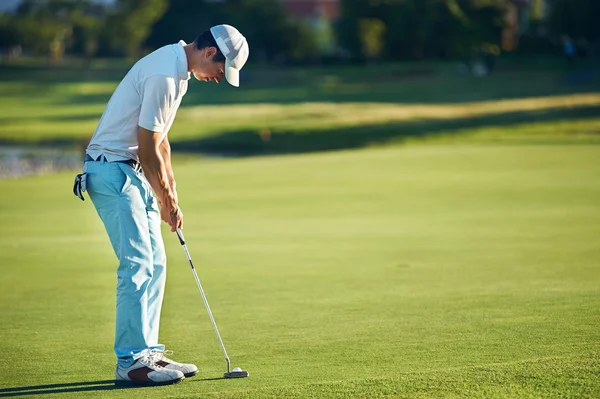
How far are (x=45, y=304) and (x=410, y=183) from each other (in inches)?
343

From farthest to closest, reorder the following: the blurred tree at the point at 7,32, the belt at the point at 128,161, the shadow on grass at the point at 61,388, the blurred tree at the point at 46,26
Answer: the blurred tree at the point at 7,32 → the blurred tree at the point at 46,26 → the belt at the point at 128,161 → the shadow on grass at the point at 61,388

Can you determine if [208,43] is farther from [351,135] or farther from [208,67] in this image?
[351,135]

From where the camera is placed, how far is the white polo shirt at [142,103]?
213 inches

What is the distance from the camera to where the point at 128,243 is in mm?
5555

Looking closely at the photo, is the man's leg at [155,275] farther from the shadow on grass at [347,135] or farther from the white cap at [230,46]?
the shadow on grass at [347,135]

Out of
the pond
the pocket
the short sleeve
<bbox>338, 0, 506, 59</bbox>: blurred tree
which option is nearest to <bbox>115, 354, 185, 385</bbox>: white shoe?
the pocket

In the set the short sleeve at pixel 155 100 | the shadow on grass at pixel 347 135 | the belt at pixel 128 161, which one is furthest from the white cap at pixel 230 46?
the shadow on grass at pixel 347 135

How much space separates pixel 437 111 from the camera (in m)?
37.3

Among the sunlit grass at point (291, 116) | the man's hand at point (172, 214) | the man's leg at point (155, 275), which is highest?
the man's hand at point (172, 214)

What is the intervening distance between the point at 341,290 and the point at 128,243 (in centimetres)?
280

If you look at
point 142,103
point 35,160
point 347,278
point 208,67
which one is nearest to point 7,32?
point 35,160

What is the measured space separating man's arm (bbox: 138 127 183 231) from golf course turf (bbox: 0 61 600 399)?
2.87 ft

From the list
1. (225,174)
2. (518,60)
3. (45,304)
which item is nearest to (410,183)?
(225,174)

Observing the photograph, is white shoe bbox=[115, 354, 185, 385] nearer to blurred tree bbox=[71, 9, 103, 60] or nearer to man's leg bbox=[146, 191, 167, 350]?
man's leg bbox=[146, 191, 167, 350]
